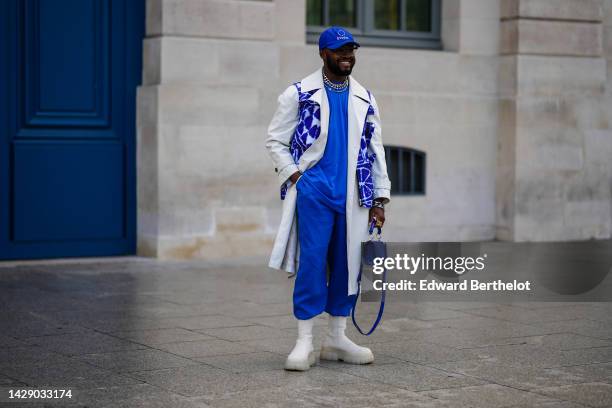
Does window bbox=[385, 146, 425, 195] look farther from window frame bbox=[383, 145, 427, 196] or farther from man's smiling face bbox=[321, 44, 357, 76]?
man's smiling face bbox=[321, 44, 357, 76]

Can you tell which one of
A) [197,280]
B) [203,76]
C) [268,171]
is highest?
[203,76]

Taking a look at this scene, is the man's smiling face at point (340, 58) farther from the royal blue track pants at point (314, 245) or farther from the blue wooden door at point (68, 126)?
the blue wooden door at point (68, 126)

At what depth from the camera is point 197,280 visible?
433 inches

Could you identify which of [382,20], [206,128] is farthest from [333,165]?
[382,20]

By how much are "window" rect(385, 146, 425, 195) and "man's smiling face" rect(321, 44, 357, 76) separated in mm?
6979

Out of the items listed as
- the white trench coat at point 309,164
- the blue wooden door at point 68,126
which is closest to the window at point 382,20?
the blue wooden door at point 68,126

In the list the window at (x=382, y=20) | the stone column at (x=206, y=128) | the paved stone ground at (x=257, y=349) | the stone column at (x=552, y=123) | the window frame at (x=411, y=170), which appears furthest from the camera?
the stone column at (x=552, y=123)

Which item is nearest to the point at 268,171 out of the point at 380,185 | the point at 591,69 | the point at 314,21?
the point at 314,21

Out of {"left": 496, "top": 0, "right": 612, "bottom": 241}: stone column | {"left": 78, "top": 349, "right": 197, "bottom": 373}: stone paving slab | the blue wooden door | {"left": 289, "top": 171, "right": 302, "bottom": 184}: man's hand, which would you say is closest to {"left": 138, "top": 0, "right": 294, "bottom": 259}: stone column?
the blue wooden door

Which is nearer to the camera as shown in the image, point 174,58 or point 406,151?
point 174,58

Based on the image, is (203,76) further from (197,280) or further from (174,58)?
(197,280)

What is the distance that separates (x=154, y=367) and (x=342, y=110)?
1908mm

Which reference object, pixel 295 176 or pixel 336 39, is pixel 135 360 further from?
pixel 336 39

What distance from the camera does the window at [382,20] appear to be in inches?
543
